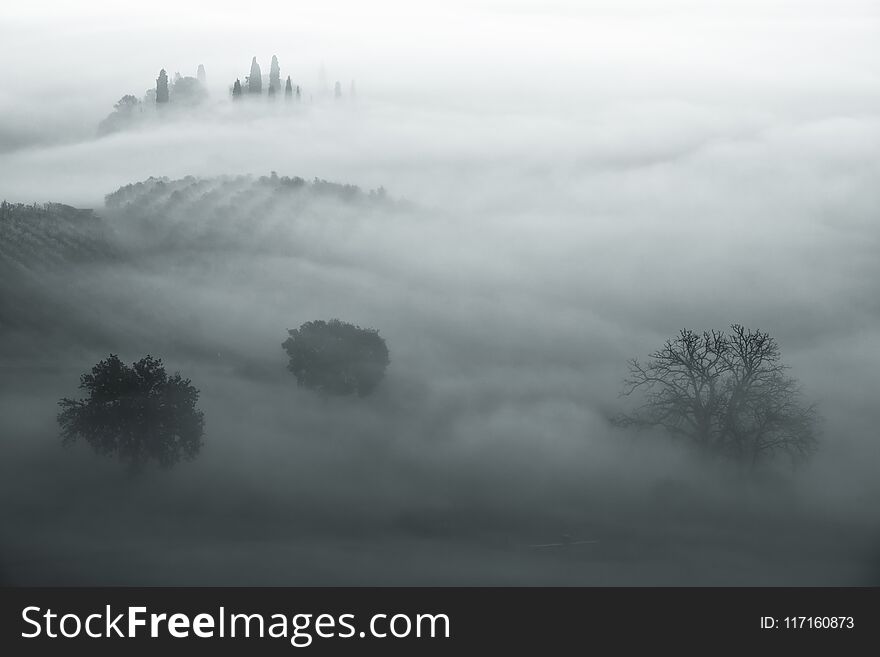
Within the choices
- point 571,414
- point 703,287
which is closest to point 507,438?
point 571,414

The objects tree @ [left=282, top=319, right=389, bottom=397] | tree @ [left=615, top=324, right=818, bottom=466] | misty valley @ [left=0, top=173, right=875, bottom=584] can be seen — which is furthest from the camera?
tree @ [left=282, top=319, right=389, bottom=397]

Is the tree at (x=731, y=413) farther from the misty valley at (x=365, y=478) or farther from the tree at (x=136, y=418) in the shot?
the tree at (x=136, y=418)

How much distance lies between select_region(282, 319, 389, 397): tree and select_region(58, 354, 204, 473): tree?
20.2 metres

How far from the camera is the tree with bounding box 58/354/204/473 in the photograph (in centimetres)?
6856

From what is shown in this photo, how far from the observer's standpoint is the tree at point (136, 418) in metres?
68.6

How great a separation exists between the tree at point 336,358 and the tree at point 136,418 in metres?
20.2

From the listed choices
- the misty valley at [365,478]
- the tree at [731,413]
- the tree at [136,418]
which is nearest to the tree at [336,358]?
the misty valley at [365,478]

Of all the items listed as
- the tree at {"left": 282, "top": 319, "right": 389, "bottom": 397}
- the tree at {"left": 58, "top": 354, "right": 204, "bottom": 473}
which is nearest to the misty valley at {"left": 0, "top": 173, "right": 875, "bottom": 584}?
the tree at {"left": 58, "top": 354, "right": 204, "bottom": 473}

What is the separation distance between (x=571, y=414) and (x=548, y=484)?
12993 millimetres

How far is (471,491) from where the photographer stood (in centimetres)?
7350

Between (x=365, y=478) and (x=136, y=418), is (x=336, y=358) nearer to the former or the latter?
(x=365, y=478)

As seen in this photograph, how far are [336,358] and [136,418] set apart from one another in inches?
1106

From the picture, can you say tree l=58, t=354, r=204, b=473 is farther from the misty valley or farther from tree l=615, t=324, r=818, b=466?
tree l=615, t=324, r=818, b=466

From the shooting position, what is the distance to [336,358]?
95.0 metres
